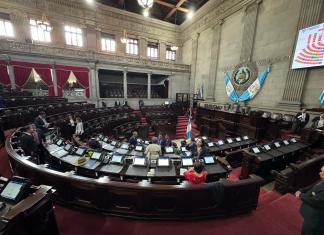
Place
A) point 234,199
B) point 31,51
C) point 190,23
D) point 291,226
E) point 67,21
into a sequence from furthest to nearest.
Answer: point 190,23
point 67,21
point 31,51
point 234,199
point 291,226

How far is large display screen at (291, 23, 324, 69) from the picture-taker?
6.48 metres

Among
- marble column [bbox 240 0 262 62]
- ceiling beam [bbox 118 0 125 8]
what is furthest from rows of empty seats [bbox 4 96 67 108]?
marble column [bbox 240 0 262 62]

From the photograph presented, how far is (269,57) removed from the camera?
878 centimetres

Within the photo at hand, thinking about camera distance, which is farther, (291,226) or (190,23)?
(190,23)

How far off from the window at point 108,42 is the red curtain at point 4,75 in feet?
24.1

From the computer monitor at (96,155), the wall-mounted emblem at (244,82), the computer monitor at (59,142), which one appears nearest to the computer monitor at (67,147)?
the computer monitor at (59,142)

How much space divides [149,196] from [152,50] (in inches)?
680

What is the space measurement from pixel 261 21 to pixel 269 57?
7.97 feet

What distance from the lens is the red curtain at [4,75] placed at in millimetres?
9181

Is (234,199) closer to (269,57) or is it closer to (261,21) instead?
(269,57)

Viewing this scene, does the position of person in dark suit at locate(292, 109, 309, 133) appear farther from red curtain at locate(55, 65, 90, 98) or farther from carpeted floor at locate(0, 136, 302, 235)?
red curtain at locate(55, 65, 90, 98)

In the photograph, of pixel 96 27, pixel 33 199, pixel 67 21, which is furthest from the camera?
pixel 96 27

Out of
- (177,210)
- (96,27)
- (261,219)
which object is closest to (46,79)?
(96,27)

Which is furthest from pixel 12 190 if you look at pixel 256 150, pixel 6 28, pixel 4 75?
pixel 6 28
